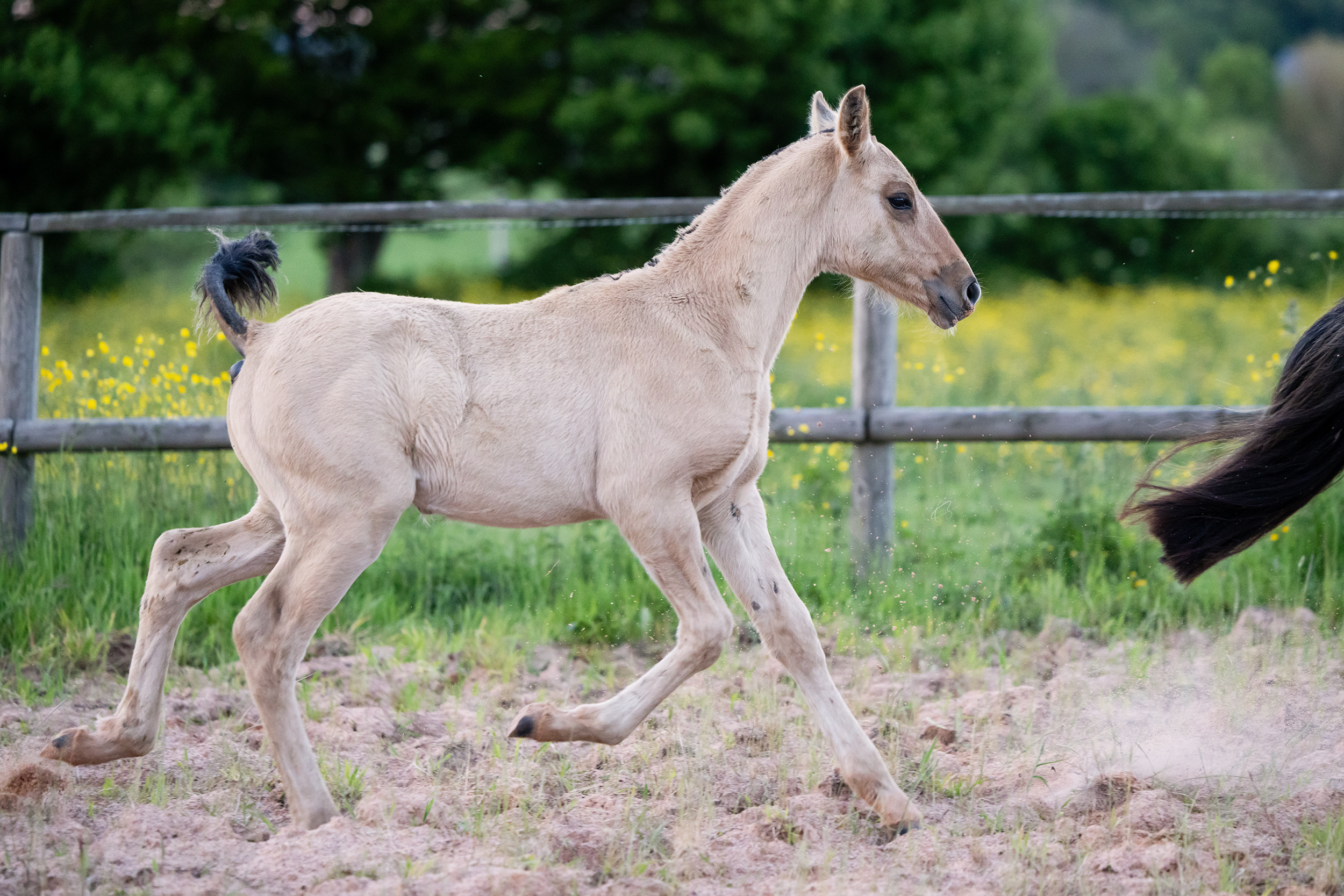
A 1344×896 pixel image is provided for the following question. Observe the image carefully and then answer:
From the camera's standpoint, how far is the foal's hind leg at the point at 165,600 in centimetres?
320

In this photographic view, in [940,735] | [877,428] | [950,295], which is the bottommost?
[940,735]

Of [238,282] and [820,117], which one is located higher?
[820,117]

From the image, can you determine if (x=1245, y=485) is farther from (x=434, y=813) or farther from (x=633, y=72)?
(x=633, y=72)

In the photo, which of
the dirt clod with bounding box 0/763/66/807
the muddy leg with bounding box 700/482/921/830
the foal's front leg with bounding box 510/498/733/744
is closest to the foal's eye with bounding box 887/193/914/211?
the muddy leg with bounding box 700/482/921/830

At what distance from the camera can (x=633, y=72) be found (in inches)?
675

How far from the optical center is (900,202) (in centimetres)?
334

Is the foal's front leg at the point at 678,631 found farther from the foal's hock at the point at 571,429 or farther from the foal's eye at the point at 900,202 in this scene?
the foal's eye at the point at 900,202

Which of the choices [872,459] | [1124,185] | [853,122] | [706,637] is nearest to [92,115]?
[872,459]

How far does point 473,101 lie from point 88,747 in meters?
14.5

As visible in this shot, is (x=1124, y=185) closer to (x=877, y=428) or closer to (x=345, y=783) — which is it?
(x=877, y=428)

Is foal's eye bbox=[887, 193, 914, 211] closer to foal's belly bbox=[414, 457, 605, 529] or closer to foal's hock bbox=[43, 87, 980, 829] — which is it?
foal's hock bbox=[43, 87, 980, 829]

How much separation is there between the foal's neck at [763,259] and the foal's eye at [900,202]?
0.18 metres

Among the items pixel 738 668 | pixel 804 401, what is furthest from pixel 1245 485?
pixel 804 401

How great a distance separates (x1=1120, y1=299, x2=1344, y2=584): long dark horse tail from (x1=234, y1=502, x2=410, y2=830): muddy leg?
2.31 meters
